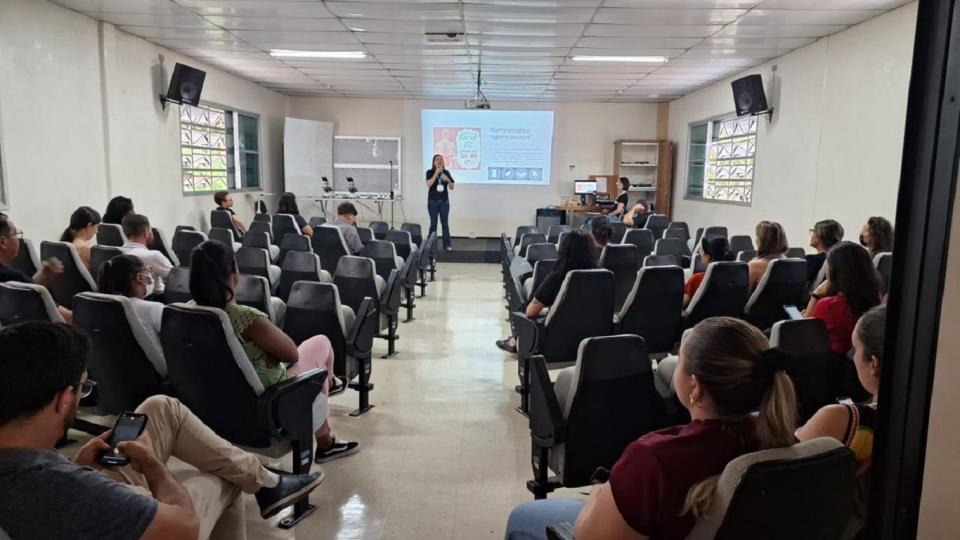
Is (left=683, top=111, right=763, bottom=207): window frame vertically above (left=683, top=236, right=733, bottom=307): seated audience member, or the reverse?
(left=683, top=111, right=763, bottom=207): window frame

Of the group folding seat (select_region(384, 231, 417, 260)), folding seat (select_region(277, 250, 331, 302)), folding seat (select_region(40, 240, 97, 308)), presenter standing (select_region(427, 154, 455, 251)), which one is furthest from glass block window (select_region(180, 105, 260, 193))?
folding seat (select_region(40, 240, 97, 308))

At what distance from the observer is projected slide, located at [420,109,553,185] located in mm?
12047

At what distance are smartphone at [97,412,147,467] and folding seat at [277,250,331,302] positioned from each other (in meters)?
3.03

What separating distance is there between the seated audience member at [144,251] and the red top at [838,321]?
144 inches

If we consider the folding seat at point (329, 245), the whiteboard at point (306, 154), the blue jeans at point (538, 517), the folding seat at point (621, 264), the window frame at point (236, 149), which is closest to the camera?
the blue jeans at point (538, 517)

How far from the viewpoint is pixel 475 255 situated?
11.1 meters

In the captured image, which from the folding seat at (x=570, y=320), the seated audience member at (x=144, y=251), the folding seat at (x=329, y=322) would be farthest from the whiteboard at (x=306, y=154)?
the folding seat at (x=570, y=320)

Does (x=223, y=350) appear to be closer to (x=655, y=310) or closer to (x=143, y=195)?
(x=655, y=310)

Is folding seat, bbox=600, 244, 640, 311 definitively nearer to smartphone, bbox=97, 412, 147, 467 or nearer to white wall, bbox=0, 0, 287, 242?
smartphone, bbox=97, 412, 147, 467

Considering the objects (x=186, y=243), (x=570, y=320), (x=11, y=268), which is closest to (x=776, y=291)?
(x=570, y=320)

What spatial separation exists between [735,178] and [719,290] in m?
5.88

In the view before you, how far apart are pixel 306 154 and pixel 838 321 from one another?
33.6 ft

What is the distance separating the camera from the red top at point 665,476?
1202mm

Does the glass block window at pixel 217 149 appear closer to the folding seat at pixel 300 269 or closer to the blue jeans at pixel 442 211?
the blue jeans at pixel 442 211
